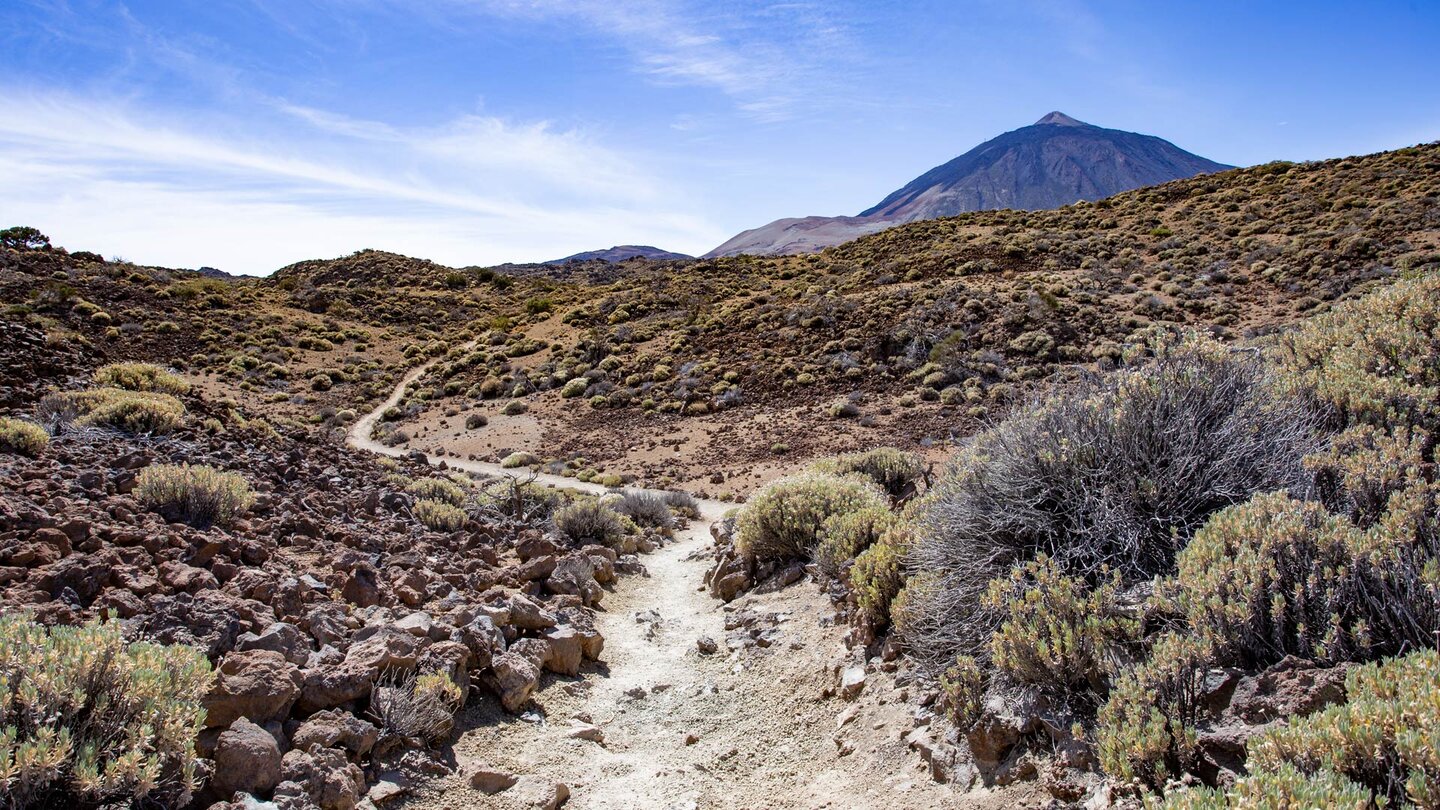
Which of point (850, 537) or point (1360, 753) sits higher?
point (1360, 753)

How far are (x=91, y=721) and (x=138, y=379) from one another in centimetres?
1267

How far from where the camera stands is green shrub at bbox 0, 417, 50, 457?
6453 mm

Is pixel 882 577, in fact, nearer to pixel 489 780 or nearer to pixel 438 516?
pixel 489 780

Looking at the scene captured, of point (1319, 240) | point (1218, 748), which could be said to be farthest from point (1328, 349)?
point (1319, 240)

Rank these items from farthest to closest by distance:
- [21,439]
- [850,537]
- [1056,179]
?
[1056,179], [21,439], [850,537]

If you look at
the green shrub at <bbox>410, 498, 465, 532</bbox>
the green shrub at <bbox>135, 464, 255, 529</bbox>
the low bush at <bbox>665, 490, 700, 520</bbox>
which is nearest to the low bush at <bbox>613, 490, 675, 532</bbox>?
the low bush at <bbox>665, 490, 700, 520</bbox>

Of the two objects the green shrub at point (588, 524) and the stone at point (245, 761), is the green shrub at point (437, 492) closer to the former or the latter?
the green shrub at point (588, 524)

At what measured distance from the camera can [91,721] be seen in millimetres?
2512

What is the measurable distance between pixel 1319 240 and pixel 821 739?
3147 centimetres

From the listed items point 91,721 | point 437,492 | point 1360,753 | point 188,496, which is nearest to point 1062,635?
point 1360,753

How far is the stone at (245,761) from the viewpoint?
280 centimetres

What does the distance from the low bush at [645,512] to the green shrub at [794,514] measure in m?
4.24

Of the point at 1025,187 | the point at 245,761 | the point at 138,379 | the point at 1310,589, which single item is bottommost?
the point at 245,761

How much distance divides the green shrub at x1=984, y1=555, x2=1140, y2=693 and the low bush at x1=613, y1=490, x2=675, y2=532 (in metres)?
8.58
